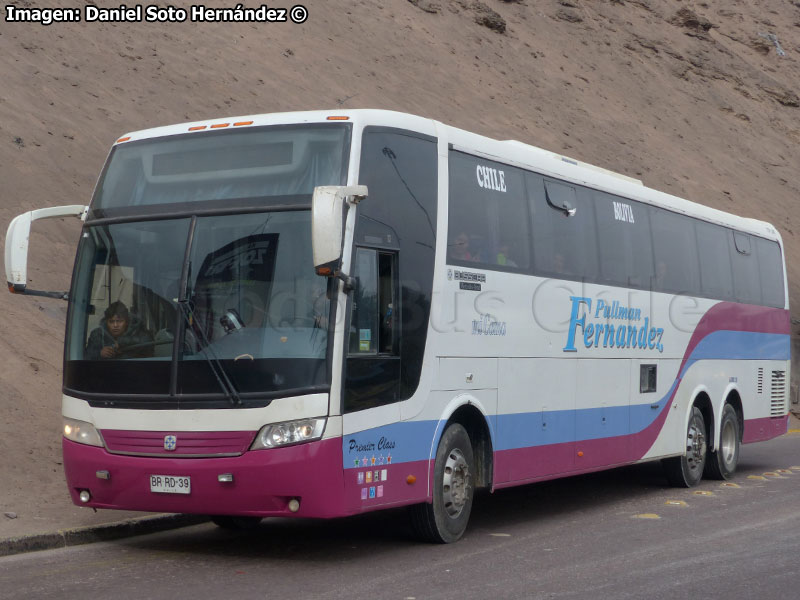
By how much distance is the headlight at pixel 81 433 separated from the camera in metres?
8.77

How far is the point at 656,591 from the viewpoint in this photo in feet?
24.9

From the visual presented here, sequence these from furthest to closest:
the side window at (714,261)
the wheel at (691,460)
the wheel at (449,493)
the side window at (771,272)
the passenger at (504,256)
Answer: the side window at (771,272) < the side window at (714,261) < the wheel at (691,460) < the passenger at (504,256) < the wheel at (449,493)

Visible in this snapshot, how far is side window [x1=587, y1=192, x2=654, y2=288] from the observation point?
12509 mm

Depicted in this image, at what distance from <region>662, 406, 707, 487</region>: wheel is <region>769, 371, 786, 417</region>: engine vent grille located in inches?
113

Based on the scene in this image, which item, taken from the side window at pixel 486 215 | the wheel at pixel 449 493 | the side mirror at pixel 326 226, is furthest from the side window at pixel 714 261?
the side mirror at pixel 326 226

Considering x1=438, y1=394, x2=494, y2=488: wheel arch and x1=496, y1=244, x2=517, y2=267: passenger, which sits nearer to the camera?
x1=438, y1=394, x2=494, y2=488: wheel arch

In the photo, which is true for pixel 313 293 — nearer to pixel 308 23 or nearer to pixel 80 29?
pixel 80 29

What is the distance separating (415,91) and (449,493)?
92.0 feet

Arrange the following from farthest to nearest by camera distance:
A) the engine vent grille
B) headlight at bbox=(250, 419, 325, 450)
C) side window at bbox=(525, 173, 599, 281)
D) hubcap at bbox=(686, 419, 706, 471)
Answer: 1. the engine vent grille
2. hubcap at bbox=(686, 419, 706, 471)
3. side window at bbox=(525, 173, 599, 281)
4. headlight at bbox=(250, 419, 325, 450)

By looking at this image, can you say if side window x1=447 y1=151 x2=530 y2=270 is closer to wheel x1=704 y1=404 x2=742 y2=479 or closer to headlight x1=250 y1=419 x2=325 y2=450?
headlight x1=250 y1=419 x2=325 y2=450

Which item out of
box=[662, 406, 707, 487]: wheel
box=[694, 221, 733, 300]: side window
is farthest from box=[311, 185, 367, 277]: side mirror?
box=[694, 221, 733, 300]: side window

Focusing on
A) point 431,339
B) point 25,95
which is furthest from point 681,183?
point 431,339

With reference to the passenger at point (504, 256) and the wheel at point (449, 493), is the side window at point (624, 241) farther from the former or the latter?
the wheel at point (449, 493)

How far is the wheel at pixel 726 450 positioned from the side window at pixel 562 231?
447cm
